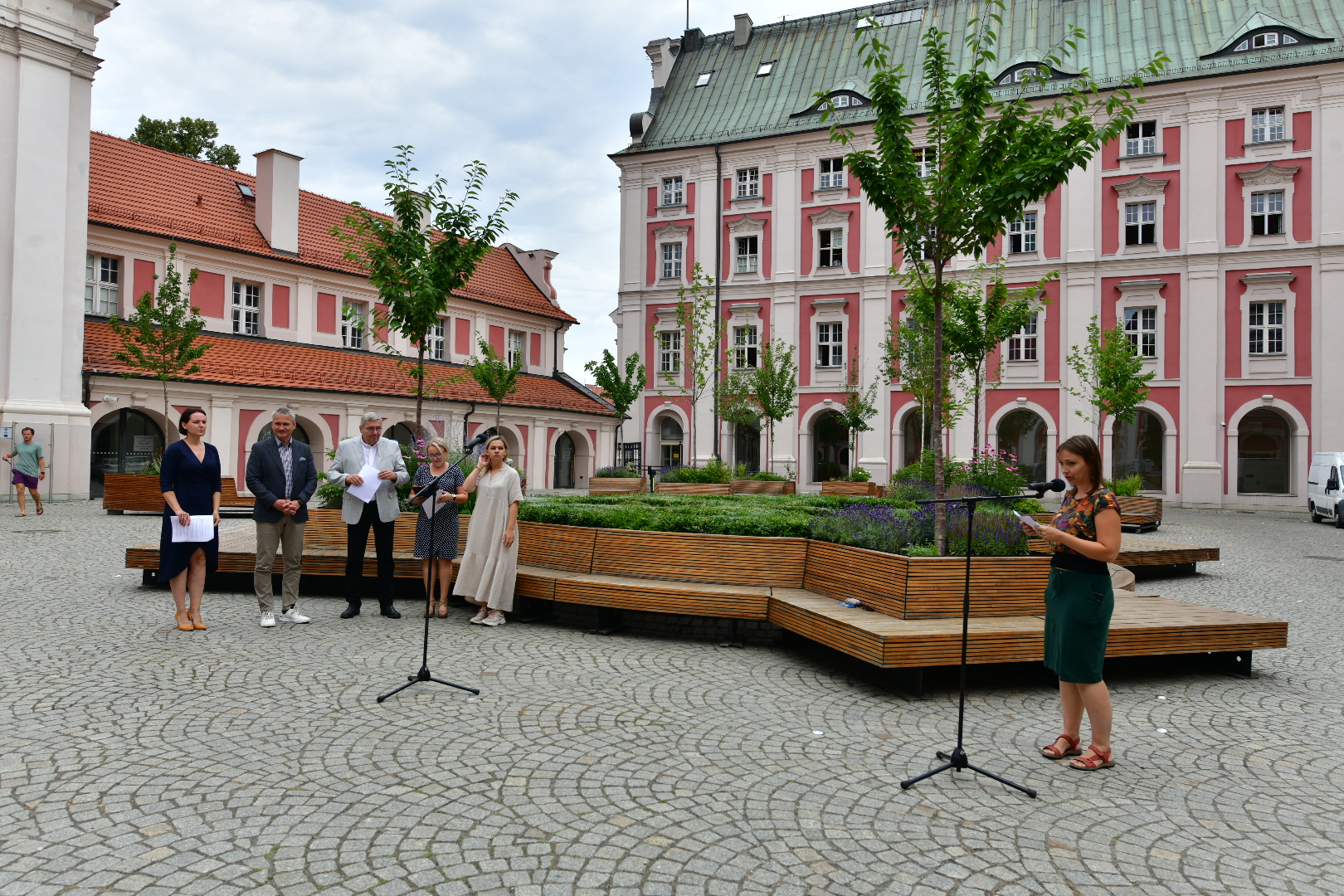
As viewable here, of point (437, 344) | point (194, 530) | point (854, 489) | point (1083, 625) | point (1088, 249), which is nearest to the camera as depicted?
point (1083, 625)

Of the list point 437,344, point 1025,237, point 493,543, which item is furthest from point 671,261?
point 493,543

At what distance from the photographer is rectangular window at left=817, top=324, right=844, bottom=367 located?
127 feet

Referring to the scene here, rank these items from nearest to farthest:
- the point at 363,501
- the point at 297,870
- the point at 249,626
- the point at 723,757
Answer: the point at 297,870 → the point at 723,757 → the point at 249,626 → the point at 363,501

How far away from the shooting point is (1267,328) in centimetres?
3256

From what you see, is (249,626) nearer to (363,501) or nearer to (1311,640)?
(363,501)

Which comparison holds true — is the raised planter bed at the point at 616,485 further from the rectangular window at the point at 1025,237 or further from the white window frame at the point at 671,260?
the rectangular window at the point at 1025,237

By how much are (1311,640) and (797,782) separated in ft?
20.5

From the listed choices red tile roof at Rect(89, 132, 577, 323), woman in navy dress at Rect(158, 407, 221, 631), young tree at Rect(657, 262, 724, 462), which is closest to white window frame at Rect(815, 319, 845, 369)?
young tree at Rect(657, 262, 724, 462)

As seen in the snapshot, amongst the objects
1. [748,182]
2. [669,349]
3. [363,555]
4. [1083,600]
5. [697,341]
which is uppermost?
[748,182]

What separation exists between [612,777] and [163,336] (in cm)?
2327

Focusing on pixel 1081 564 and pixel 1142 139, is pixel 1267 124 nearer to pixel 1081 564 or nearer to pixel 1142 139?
pixel 1142 139

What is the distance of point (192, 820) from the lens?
365 centimetres

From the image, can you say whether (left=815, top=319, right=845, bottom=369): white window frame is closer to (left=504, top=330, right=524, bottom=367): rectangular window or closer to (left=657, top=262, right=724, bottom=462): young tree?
(left=657, top=262, right=724, bottom=462): young tree

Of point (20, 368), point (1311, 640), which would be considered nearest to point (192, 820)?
point (1311, 640)
